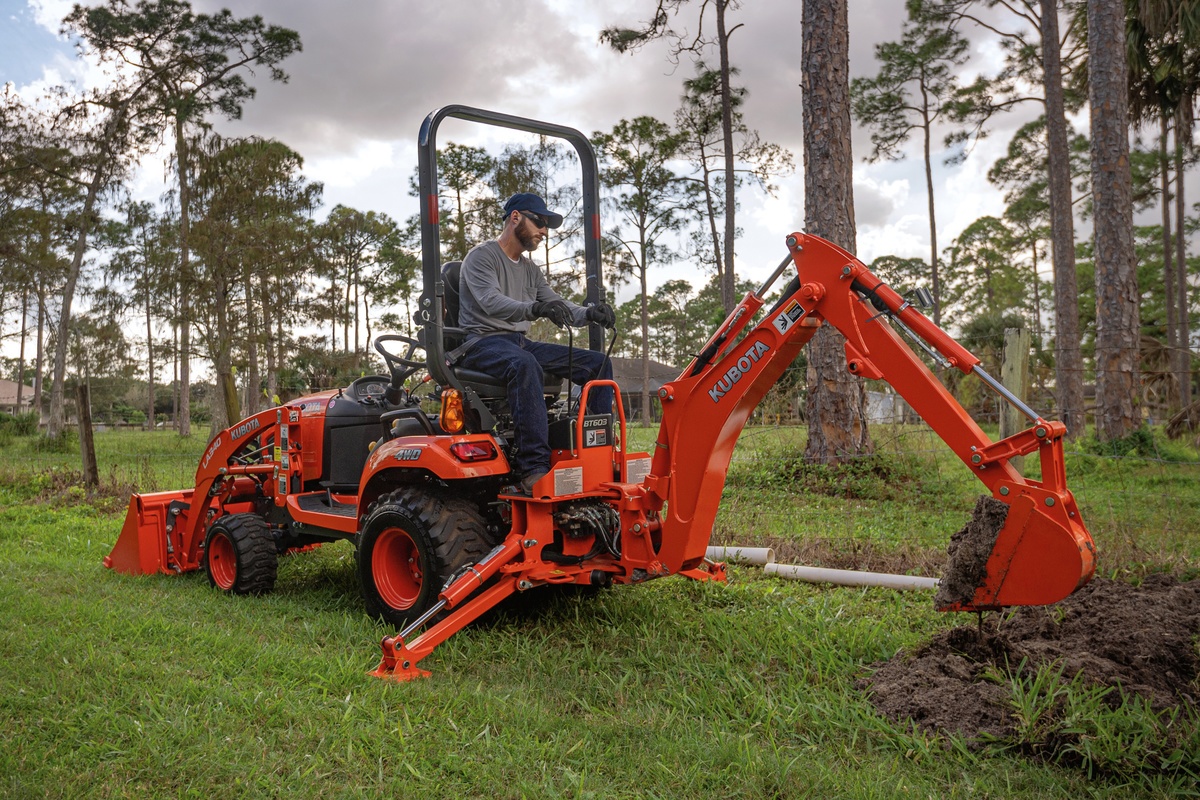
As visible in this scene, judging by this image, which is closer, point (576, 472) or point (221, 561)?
point (576, 472)

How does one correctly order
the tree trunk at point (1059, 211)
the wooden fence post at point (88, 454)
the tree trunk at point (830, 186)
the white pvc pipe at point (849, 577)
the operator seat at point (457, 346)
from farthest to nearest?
the tree trunk at point (1059, 211), the wooden fence post at point (88, 454), the tree trunk at point (830, 186), the white pvc pipe at point (849, 577), the operator seat at point (457, 346)

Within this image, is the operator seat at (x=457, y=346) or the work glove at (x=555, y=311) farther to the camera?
the operator seat at (x=457, y=346)

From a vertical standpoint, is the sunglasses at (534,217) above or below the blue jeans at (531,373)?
above

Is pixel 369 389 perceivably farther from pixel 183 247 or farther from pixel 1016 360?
pixel 183 247

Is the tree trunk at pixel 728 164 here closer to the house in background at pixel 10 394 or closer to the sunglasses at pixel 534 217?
the sunglasses at pixel 534 217

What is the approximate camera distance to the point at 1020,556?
3346 mm

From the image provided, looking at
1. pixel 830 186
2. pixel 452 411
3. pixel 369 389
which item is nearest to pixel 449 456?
pixel 452 411

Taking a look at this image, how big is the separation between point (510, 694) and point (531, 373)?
5.36ft

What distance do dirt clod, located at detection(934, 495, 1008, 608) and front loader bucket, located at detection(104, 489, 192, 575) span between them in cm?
570

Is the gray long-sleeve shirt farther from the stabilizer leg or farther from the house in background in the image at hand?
the house in background

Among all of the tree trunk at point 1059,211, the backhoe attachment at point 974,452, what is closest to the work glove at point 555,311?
the backhoe attachment at point 974,452

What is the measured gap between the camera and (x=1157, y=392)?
1659cm

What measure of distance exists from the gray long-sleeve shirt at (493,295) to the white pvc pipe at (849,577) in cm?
221

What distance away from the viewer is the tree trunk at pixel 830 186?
963cm
